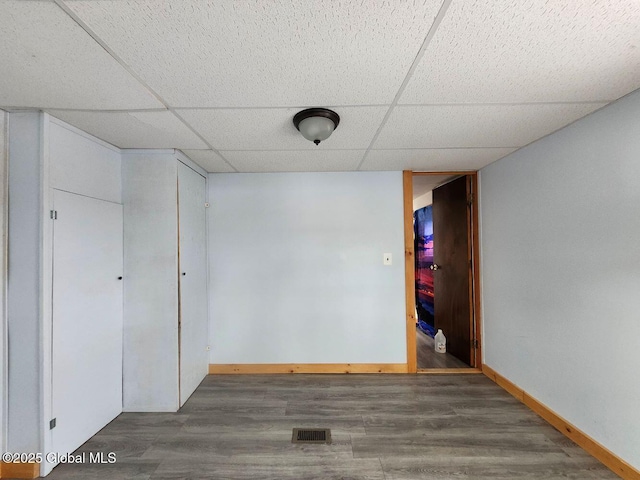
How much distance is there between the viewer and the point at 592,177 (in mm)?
1832

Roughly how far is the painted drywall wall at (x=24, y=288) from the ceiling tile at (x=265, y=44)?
1020 mm

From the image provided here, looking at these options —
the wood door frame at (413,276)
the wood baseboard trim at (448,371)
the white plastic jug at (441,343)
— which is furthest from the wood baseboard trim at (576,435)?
the white plastic jug at (441,343)

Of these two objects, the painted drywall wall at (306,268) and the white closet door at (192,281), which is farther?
the painted drywall wall at (306,268)

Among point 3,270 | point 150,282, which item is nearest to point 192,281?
point 150,282

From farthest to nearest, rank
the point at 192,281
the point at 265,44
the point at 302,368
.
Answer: the point at 302,368 < the point at 192,281 < the point at 265,44

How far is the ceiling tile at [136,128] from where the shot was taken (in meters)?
1.77

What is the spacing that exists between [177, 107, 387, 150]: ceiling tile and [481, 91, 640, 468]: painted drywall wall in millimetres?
1399

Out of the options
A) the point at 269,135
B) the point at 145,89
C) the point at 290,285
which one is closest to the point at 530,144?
the point at 269,135

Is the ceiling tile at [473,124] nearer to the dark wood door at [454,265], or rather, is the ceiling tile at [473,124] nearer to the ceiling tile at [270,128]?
the ceiling tile at [270,128]

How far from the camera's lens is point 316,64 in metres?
1.28

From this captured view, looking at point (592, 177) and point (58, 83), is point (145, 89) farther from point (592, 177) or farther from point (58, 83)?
point (592, 177)

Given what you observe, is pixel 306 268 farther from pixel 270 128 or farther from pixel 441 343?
pixel 441 343

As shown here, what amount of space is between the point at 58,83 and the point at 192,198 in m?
1.36

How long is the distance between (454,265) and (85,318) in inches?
143
